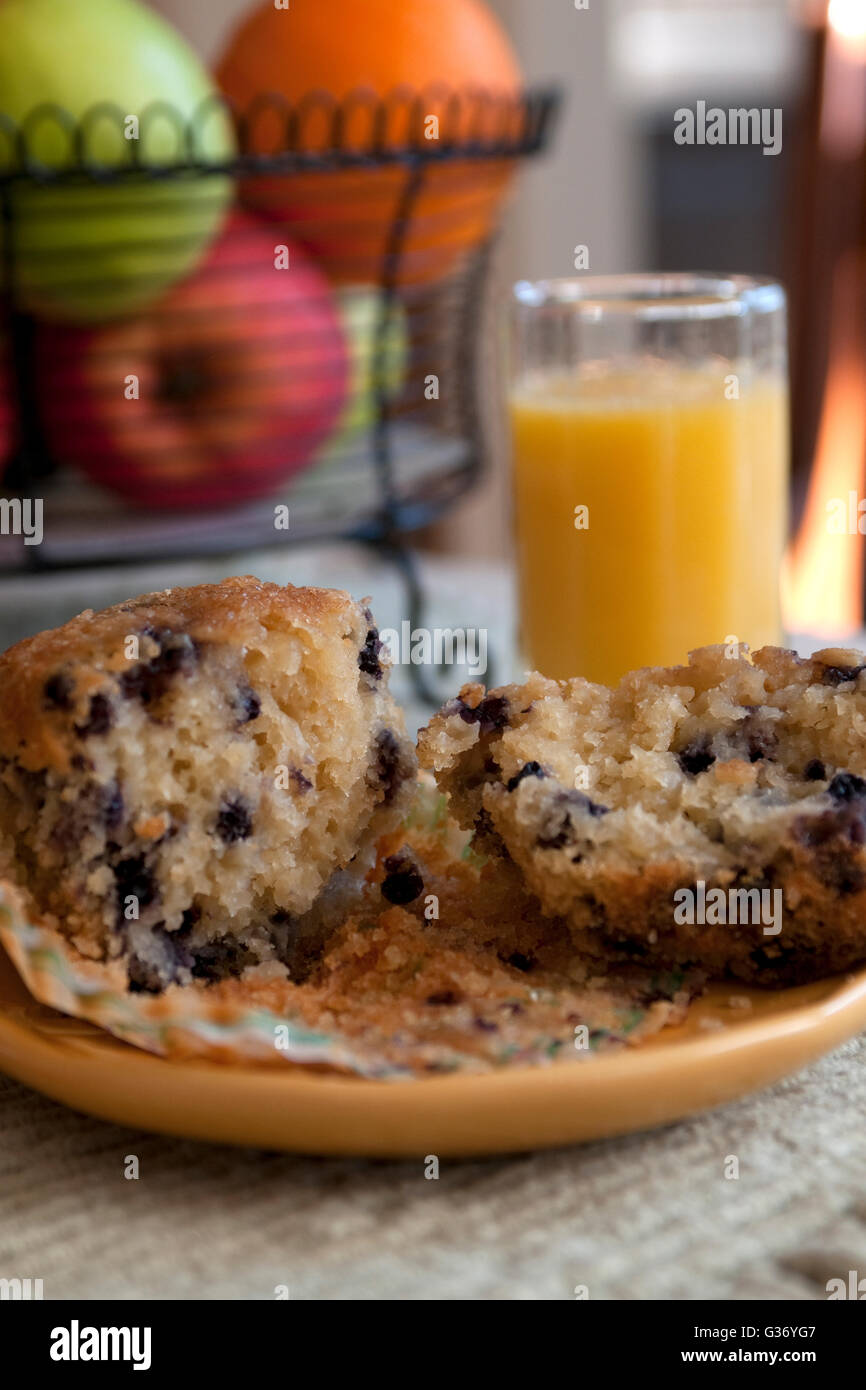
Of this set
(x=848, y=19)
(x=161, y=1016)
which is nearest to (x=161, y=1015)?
(x=161, y=1016)

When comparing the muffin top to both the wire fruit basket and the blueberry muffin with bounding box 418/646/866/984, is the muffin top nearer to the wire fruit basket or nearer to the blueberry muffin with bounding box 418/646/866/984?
the blueberry muffin with bounding box 418/646/866/984

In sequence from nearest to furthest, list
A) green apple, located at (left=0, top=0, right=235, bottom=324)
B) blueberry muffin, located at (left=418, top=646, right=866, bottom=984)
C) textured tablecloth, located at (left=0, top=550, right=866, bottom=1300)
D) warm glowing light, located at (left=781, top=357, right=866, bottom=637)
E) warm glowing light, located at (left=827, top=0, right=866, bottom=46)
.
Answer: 1. textured tablecloth, located at (left=0, top=550, right=866, bottom=1300)
2. blueberry muffin, located at (left=418, top=646, right=866, bottom=984)
3. green apple, located at (left=0, top=0, right=235, bottom=324)
4. warm glowing light, located at (left=781, top=357, right=866, bottom=637)
5. warm glowing light, located at (left=827, top=0, right=866, bottom=46)

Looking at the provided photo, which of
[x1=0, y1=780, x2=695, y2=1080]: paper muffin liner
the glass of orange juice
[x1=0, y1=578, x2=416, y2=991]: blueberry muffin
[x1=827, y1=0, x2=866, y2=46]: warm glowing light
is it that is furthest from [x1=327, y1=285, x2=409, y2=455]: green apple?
[x1=827, y1=0, x2=866, y2=46]: warm glowing light

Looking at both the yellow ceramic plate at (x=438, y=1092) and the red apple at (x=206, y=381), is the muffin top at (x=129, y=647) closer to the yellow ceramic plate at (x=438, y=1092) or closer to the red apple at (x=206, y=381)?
the yellow ceramic plate at (x=438, y=1092)

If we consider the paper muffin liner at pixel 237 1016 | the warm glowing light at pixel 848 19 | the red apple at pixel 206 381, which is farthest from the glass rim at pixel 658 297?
the warm glowing light at pixel 848 19

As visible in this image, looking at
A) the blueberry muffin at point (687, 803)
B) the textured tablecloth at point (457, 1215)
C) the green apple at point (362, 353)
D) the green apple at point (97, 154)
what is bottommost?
the textured tablecloth at point (457, 1215)

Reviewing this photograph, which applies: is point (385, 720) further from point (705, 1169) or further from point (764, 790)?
point (705, 1169)
